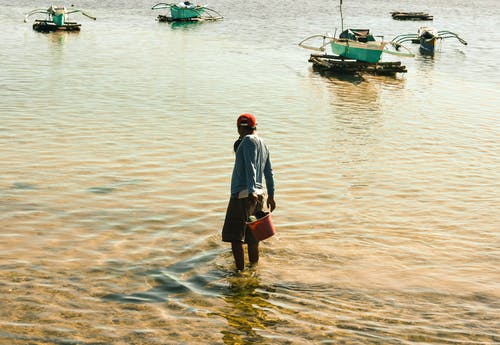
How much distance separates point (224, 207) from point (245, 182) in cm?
301

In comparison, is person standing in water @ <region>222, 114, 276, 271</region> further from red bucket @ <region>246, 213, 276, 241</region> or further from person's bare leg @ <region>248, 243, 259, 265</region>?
person's bare leg @ <region>248, 243, 259, 265</region>

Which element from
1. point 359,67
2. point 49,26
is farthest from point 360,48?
point 49,26

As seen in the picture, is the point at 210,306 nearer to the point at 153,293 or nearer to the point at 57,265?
the point at 153,293

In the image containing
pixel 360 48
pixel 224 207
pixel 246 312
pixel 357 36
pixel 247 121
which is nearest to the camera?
pixel 246 312

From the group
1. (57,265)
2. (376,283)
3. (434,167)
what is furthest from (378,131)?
(57,265)

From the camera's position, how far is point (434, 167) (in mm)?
13352

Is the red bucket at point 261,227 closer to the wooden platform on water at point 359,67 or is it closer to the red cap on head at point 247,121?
the red cap on head at point 247,121

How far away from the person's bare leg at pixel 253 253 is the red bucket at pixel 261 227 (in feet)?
1.07

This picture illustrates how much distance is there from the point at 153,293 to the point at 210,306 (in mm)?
670

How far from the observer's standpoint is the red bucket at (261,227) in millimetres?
7242

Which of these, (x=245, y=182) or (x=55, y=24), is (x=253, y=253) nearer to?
(x=245, y=182)

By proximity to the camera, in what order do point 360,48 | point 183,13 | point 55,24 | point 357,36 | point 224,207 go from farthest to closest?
point 183,13
point 55,24
point 357,36
point 360,48
point 224,207

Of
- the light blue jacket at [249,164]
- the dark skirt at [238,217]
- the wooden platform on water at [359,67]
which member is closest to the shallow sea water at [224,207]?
the dark skirt at [238,217]

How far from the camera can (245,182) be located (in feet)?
23.8
